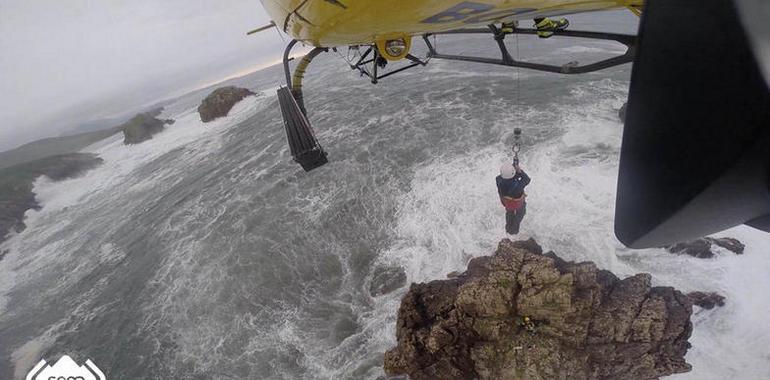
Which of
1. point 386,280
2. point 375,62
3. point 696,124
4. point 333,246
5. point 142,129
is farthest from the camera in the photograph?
point 142,129

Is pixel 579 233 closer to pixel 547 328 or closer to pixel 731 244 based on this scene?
pixel 731 244

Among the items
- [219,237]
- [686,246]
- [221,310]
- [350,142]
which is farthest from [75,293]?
[686,246]

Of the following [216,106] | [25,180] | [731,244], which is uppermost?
[216,106]

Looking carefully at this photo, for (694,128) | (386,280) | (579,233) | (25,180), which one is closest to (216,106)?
(25,180)

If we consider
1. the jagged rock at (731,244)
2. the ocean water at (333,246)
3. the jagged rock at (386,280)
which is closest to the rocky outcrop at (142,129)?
the ocean water at (333,246)

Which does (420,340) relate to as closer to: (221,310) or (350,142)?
(221,310)

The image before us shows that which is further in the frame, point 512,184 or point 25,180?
point 25,180
